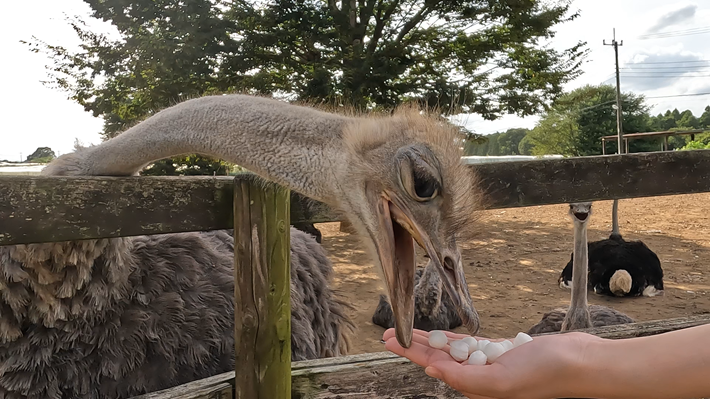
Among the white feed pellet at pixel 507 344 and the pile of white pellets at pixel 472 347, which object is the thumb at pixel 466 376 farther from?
the white feed pellet at pixel 507 344

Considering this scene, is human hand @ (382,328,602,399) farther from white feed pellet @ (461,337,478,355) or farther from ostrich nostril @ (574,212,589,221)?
ostrich nostril @ (574,212,589,221)

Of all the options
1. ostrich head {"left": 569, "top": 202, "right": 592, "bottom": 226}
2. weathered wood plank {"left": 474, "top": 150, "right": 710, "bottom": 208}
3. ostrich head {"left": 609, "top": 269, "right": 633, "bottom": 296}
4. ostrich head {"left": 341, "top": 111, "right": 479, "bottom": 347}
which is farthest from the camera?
ostrich head {"left": 609, "top": 269, "right": 633, "bottom": 296}

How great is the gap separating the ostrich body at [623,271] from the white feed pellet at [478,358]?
461 cm

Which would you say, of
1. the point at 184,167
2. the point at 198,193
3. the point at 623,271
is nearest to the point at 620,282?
the point at 623,271

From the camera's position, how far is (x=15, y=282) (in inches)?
65.7

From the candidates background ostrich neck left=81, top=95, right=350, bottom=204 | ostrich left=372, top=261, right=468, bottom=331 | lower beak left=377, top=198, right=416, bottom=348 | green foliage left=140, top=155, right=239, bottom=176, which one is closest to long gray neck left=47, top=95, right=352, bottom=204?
background ostrich neck left=81, top=95, right=350, bottom=204

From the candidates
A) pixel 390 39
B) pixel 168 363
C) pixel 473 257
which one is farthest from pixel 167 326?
pixel 390 39

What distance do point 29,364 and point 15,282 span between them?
0.90 feet

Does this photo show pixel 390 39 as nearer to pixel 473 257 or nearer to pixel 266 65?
pixel 266 65

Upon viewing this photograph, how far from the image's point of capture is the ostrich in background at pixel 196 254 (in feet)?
4.08

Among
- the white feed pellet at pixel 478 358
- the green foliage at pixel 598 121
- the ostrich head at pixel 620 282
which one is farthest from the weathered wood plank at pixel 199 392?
the green foliage at pixel 598 121

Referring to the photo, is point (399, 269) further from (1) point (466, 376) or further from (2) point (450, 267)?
(1) point (466, 376)

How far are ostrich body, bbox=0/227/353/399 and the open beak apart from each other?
1.03m

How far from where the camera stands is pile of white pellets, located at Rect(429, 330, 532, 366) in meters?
1.40
